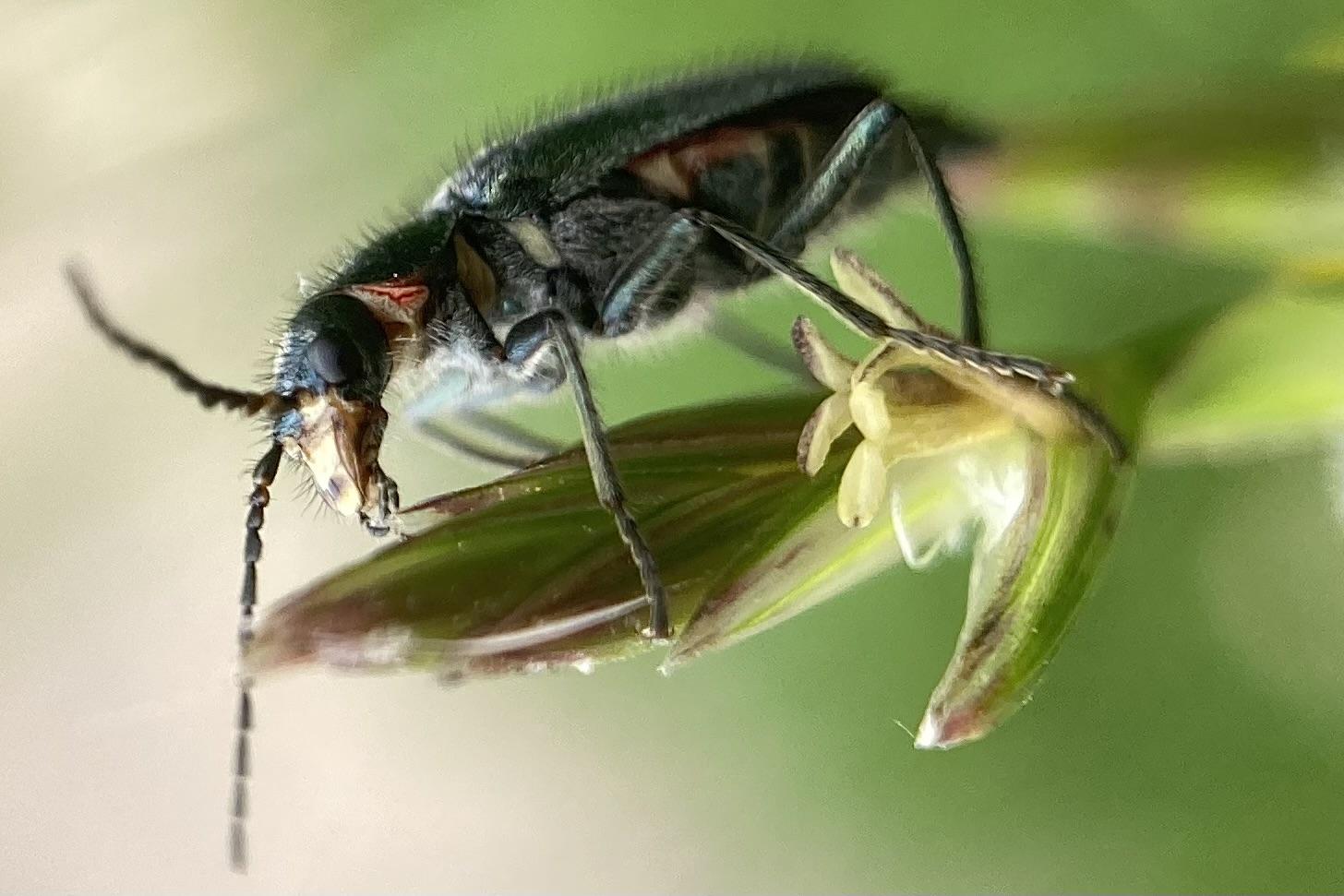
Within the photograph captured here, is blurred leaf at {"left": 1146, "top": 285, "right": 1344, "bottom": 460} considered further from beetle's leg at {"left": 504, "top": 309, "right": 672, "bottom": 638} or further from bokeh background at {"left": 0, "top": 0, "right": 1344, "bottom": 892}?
bokeh background at {"left": 0, "top": 0, "right": 1344, "bottom": 892}

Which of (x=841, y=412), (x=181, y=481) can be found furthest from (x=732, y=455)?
(x=181, y=481)

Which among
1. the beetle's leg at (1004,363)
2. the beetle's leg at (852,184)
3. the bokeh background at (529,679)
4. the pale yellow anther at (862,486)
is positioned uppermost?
the beetle's leg at (1004,363)

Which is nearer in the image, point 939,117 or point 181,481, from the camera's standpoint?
point 939,117

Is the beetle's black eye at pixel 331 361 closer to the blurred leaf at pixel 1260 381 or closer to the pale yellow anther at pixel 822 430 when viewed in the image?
the pale yellow anther at pixel 822 430

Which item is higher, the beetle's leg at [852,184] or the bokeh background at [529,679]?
the beetle's leg at [852,184]

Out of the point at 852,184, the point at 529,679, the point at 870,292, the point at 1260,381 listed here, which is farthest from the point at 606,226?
the point at 529,679

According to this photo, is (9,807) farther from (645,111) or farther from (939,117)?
(939,117)

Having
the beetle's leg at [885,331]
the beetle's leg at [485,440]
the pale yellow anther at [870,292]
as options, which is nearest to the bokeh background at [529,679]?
the beetle's leg at [485,440]

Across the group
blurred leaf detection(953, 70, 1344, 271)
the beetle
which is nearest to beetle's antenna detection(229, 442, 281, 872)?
the beetle
